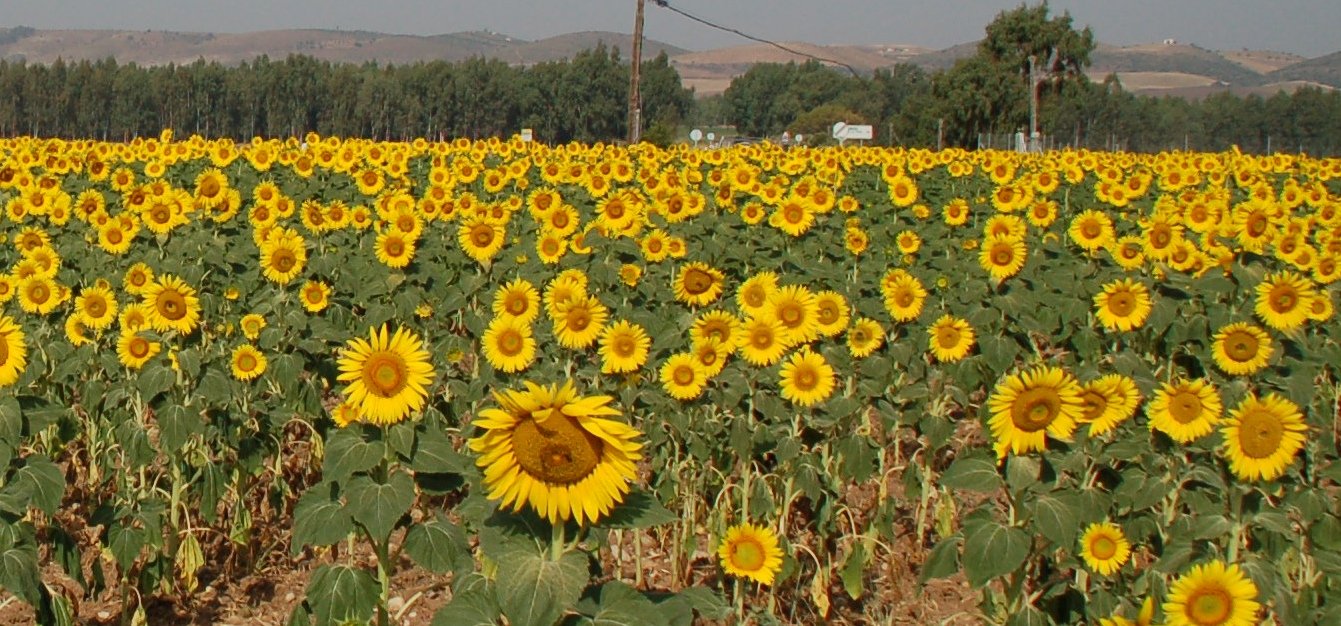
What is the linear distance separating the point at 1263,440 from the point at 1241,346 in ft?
4.51

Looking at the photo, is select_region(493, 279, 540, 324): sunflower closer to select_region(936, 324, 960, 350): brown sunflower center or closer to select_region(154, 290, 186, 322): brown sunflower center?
select_region(154, 290, 186, 322): brown sunflower center

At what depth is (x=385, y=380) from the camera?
9.30 ft

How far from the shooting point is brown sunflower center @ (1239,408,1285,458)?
10.1ft

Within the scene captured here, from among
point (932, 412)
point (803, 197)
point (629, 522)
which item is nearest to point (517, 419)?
point (629, 522)

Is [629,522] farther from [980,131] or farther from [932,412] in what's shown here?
[980,131]

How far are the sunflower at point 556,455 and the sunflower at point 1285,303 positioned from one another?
3.93 m

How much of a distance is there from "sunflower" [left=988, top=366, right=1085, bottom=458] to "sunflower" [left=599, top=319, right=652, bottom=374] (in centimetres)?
186

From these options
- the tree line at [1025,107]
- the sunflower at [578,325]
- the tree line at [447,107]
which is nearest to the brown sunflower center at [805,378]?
the sunflower at [578,325]

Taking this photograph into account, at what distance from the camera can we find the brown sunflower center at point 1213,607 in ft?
8.62

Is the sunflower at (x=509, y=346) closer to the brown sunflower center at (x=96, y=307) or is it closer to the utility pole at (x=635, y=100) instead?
the brown sunflower center at (x=96, y=307)

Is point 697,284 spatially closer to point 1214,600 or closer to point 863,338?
point 863,338

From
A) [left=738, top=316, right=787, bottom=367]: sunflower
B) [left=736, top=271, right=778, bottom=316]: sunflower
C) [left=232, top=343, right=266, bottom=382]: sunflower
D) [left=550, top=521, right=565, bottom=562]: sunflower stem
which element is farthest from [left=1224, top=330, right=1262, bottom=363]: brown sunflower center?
[left=232, top=343, right=266, bottom=382]: sunflower

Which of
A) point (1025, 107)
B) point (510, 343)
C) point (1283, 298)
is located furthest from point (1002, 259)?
point (1025, 107)

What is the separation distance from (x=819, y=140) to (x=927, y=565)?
35.4 meters
